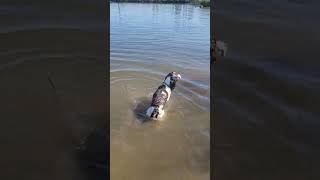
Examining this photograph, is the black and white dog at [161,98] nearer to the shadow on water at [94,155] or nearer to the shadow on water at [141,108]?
the shadow on water at [141,108]

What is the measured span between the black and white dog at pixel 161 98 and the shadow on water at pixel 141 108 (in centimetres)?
8

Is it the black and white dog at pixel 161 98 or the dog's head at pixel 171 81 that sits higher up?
the dog's head at pixel 171 81

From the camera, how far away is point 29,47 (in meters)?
5.69

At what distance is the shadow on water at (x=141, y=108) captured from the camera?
4.46 meters

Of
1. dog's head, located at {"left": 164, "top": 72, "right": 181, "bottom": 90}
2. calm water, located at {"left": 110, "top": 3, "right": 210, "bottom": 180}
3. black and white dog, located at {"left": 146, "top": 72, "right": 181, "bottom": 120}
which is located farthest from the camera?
dog's head, located at {"left": 164, "top": 72, "right": 181, "bottom": 90}

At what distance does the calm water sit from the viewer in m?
3.67

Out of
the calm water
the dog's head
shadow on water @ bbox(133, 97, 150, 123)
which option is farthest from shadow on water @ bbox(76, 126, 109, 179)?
the dog's head
